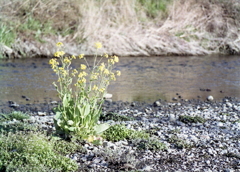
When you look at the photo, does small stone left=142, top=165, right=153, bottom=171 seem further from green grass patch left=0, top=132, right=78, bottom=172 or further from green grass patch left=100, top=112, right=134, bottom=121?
green grass patch left=100, top=112, right=134, bottom=121

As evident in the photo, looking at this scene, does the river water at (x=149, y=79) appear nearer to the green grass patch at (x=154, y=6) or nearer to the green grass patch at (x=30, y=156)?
the green grass patch at (x=30, y=156)

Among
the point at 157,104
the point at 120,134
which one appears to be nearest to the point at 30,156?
the point at 120,134

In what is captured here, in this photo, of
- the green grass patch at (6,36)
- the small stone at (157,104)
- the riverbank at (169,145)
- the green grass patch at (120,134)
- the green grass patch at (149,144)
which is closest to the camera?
the riverbank at (169,145)

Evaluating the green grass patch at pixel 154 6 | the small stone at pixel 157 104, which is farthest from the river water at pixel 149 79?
the green grass patch at pixel 154 6

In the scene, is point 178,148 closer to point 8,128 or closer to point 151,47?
point 8,128

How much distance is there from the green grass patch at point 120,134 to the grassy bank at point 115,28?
11.6 meters

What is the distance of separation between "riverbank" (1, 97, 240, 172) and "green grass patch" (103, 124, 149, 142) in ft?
0.34

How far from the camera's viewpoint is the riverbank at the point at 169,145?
4672 millimetres

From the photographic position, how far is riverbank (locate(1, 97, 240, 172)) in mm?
4672

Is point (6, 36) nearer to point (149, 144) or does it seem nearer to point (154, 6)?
point (154, 6)

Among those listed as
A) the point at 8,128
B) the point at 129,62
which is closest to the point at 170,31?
the point at 129,62

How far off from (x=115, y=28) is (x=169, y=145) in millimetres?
13934

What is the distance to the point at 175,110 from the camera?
8227 mm

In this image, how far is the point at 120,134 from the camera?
18.5ft
